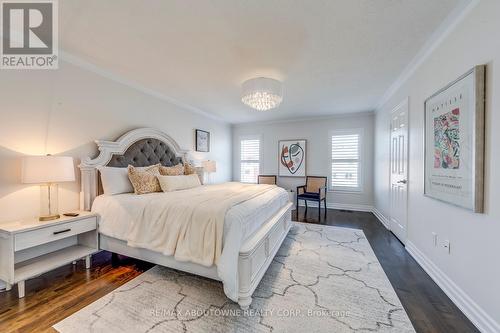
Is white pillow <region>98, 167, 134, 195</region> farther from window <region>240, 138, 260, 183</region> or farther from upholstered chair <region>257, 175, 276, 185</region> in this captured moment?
window <region>240, 138, 260, 183</region>

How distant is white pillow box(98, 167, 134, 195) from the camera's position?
2602 mm

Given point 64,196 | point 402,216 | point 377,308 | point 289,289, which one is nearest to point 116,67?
point 64,196

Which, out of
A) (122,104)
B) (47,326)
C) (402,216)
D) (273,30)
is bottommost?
(47,326)

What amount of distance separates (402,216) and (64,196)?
180 inches

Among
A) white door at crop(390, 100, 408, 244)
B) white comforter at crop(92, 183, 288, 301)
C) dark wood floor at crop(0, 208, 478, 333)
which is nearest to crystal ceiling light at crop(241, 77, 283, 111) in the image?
white comforter at crop(92, 183, 288, 301)

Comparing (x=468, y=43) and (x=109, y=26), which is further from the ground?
(x=109, y=26)

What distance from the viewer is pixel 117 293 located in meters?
1.90

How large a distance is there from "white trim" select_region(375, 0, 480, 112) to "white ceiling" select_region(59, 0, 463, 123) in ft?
0.19

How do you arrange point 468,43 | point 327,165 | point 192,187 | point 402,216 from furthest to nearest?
point 327,165
point 192,187
point 402,216
point 468,43

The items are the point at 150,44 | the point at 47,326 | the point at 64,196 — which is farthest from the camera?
the point at 64,196

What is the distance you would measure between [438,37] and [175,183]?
3482 mm

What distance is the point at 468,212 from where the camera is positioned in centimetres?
166

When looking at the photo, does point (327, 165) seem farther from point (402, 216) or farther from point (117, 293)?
point (117, 293)

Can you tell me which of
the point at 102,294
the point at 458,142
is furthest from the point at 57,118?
the point at 458,142
